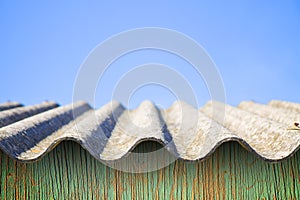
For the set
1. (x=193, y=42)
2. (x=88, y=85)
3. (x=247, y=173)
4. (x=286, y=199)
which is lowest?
(x=286, y=199)

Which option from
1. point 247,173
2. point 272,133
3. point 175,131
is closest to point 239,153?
point 247,173

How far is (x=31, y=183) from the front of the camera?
10.8 ft

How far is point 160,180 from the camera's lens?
131 inches

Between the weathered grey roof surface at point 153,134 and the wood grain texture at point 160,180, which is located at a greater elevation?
the weathered grey roof surface at point 153,134

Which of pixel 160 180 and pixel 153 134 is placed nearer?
pixel 153 134

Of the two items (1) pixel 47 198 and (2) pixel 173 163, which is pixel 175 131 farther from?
(1) pixel 47 198

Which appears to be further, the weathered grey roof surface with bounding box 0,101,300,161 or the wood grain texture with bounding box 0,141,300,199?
the wood grain texture with bounding box 0,141,300,199

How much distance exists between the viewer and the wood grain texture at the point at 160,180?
130 inches

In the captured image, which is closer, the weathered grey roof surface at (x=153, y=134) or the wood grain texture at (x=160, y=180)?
the weathered grey roof surface at (x=153, y=134)

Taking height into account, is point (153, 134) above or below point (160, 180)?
above

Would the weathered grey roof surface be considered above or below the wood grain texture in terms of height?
above

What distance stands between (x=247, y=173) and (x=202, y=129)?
0.58 m

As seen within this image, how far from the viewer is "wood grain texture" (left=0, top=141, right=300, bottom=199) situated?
130 inches

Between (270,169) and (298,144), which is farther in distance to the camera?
(270,169)
